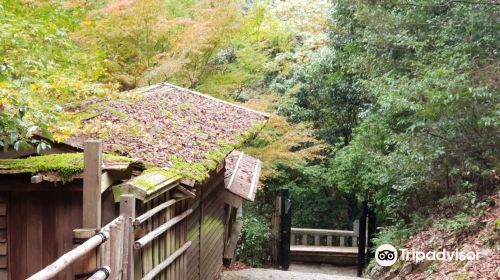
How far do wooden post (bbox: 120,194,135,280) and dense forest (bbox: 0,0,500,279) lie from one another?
107 centimetres

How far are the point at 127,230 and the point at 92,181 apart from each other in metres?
0.63

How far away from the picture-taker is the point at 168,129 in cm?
808

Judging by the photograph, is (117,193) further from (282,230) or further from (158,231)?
(282,230)

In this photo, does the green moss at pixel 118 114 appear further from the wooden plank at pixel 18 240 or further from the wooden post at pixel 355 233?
the wooden post at pixel 355 233

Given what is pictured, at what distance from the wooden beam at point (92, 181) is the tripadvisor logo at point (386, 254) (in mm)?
8524

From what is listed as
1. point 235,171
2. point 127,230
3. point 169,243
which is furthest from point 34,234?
point 235,171

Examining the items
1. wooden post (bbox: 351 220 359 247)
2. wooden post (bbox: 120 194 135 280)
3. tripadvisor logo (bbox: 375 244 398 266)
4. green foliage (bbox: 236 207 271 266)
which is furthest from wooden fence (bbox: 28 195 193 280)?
wooden post (bbox: 351 220 359 247)

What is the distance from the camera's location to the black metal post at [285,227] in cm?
1447

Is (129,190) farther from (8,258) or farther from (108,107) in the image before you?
(108,107)

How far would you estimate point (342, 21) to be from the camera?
47.9 feet

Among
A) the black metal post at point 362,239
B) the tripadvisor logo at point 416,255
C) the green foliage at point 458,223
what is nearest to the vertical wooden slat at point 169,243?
the tripadvisor logo at point 416,255

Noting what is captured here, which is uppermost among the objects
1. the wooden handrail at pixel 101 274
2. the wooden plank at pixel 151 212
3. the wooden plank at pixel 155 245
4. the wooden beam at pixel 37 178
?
the wooden beam at pixel 37 178

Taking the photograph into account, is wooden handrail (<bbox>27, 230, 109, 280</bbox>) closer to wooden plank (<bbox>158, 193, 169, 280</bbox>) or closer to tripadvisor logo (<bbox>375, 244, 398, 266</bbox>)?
wooden plank (<bbox>158, 193, 169, 280</bbox>)

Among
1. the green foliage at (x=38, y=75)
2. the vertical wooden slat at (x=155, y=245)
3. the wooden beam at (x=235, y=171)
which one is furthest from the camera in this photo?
the wooden beam at (x=235, y=171)
